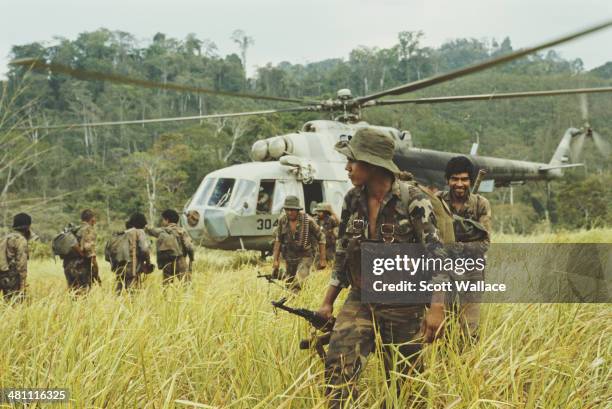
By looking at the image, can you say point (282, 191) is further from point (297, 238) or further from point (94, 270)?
point (94, 270)

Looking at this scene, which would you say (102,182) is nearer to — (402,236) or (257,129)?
(257,129)

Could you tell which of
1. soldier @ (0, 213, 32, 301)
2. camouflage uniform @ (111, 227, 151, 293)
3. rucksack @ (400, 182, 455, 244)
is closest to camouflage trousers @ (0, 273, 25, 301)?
soldier @ (0, 213, 32, 301)

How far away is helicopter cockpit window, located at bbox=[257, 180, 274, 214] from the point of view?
33.1 feet

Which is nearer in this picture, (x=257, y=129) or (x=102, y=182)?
(x=102, y=182)

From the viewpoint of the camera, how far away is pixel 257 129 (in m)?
36.1

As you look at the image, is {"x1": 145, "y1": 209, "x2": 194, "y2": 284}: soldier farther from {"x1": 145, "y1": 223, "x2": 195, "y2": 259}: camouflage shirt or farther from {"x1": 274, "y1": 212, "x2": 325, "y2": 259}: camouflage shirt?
{"x1": 274, "y1": 212, "x2": 325, "y2": 259}: camouflage shirt

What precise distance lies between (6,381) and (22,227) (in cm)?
364

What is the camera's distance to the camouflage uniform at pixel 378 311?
9.82 feet

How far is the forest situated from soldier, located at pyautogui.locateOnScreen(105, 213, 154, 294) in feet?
2.39

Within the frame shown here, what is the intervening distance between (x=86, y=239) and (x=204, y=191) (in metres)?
2.99

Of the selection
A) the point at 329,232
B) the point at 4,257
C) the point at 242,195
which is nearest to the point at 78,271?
the point at 4,257

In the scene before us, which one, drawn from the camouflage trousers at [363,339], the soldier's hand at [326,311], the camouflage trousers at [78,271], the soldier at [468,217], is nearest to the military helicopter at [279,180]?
the camouflage trousers at [78,271]

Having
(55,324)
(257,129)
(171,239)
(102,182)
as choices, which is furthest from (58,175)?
(55,324)

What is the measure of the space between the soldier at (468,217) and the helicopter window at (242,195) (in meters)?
5.54
